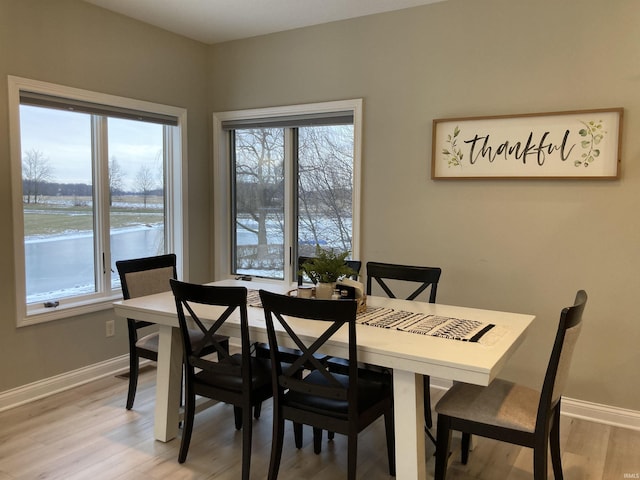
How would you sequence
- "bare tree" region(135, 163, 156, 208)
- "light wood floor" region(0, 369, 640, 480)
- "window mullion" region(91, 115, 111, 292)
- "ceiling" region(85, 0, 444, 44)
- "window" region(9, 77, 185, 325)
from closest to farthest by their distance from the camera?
"light wood floor" region(0, 369, 640, 480) → "window" region(9, 77, 185, 325) → "ceiling" region(85, 0, 444, 44) → "window mullion" region(91, 115, 111, 292) → "bare tree" region(135, 163, 156, 208)

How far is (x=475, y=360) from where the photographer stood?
1907mm

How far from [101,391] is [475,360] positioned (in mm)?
2698

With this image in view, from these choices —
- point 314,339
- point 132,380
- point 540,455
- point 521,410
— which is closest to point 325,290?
point 314,339

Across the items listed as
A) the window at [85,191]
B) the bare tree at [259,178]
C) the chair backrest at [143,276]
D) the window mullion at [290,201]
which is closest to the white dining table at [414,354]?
the chair backrest at [143,276]

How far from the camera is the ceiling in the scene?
11.5 feet

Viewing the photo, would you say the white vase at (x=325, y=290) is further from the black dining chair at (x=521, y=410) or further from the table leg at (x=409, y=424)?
the black dining chair at (x=521, y=410)

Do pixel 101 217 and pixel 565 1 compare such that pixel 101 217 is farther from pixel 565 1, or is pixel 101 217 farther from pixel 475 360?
pixel 565 1

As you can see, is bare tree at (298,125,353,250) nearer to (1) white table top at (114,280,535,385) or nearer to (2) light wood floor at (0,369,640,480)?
(1) white table top at (114,280,535,385)

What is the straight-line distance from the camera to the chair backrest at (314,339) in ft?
6.67

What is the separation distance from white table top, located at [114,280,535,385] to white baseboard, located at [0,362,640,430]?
1.06 metres

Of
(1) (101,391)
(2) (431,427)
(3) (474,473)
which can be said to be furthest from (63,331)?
(3) (474,473)

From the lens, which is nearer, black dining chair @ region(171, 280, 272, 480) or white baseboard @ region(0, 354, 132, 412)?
black dining chair @ region(171, 280, 272, 480)

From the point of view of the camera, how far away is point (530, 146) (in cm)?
316

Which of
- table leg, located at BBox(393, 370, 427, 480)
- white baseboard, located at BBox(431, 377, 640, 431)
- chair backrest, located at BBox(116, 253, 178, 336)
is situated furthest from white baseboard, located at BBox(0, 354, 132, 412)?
white baseboard, located at BBox(431, 377, 640, 431)
